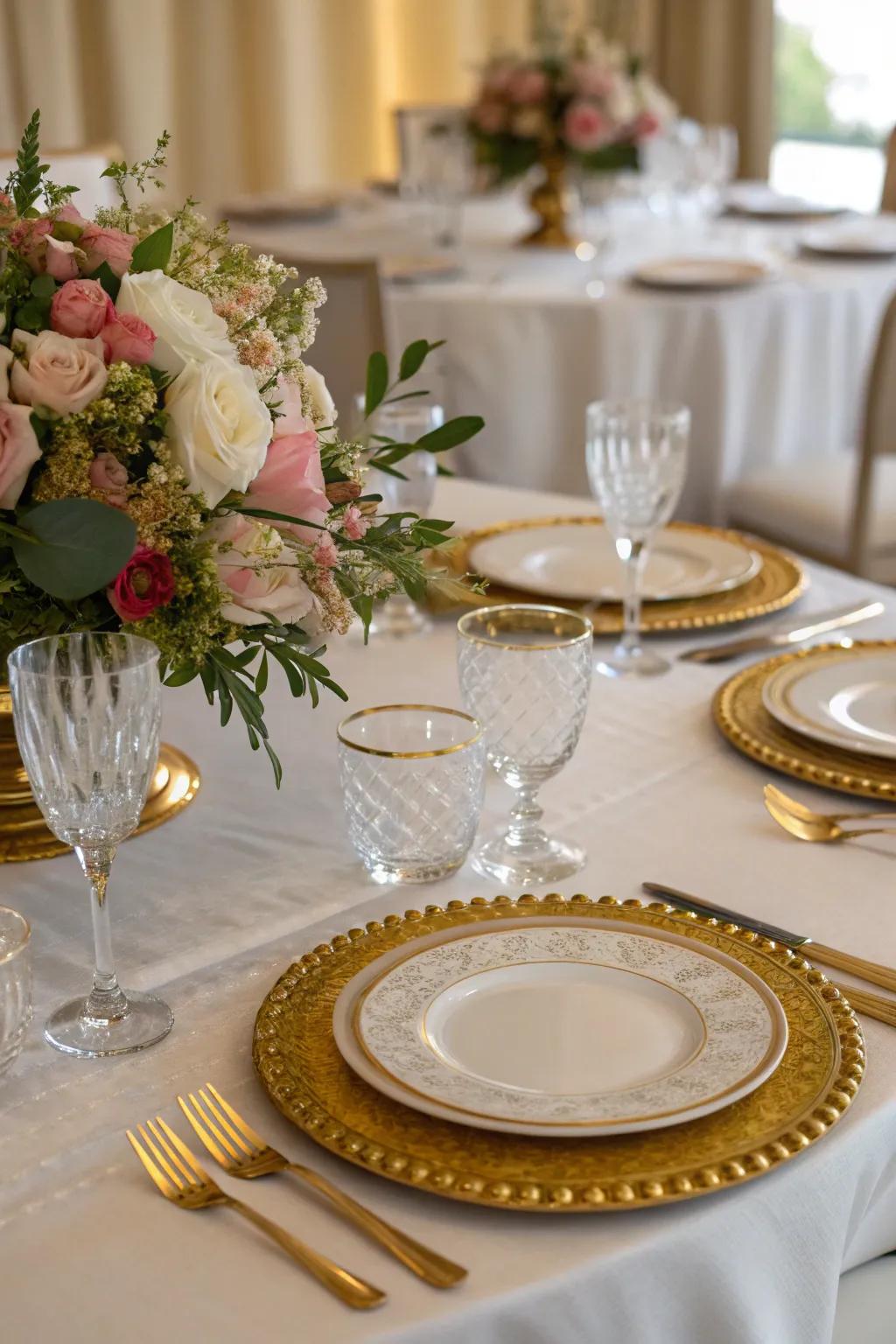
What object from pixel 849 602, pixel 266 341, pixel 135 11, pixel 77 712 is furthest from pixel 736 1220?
pixel 135 11

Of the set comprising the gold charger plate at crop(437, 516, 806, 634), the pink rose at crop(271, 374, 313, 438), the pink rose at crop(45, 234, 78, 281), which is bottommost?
the gold charger plate at crop(437, 516, 806, 634)

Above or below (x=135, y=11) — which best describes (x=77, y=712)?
below

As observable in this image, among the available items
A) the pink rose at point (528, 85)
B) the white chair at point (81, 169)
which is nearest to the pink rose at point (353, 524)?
the white chair at point (81, 169)

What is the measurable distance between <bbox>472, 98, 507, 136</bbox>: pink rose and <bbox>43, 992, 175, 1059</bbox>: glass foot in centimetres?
295

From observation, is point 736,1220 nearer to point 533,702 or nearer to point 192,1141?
point 192,1141

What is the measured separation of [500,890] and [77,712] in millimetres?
327

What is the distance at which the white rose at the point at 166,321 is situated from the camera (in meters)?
0.90

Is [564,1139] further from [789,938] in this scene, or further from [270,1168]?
[789,938]

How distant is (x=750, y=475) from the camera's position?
10.1 feet

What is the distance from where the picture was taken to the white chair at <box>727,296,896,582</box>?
2787 millimetres

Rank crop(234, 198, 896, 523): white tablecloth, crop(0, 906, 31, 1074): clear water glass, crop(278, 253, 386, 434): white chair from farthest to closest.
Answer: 1. crop(234, 198, 896, 523): white tablecloth
2. crop(278, 253, 386, 434): white chair
3. crop(0, 906, 31, 1074): clear water glass

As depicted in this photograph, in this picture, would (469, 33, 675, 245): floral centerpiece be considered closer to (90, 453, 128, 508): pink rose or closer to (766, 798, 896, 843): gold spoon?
(766, 798, 896, 843): gold spoon

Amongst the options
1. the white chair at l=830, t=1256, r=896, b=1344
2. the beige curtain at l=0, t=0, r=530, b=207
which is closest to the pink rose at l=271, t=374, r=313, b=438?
the white chair at l=830, t=1256, r=896, b=1344

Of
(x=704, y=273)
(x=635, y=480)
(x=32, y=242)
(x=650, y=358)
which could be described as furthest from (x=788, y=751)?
(x=704, y=273)
